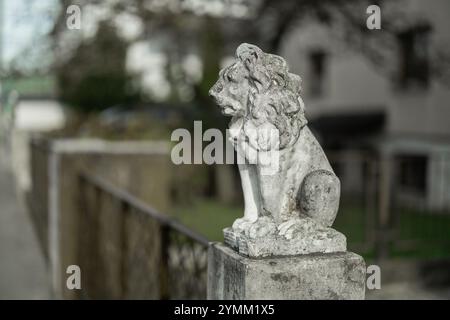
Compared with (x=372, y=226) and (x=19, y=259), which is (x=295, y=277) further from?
(x=372, y=226)

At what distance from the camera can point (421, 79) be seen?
1606 centimetres

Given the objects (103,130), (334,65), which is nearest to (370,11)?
(103,130)

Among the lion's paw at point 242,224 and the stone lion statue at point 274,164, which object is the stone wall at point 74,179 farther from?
the stone lion statue at point 274,164

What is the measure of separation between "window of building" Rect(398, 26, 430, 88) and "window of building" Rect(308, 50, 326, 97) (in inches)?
222

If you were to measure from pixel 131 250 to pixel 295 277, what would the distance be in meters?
3.23

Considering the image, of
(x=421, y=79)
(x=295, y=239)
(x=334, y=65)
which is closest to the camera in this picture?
(x=295, y=239)

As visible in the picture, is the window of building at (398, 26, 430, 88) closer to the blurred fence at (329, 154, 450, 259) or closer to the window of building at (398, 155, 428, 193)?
the window of building at (398, 155, 428, 193)

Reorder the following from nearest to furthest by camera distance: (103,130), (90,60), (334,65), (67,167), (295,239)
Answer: (295,239)
(67,167)
(103,130)
(90,60)
(334,65)

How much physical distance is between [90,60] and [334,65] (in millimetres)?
10175

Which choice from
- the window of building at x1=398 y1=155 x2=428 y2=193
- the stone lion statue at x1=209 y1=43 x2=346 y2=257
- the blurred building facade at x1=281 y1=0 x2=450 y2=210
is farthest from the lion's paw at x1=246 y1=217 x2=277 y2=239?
the window of building at x1=398 y1=155 x2=428 y2=193

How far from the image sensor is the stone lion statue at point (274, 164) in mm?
2541

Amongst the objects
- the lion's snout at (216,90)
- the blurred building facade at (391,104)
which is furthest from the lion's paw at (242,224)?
the blurred building facade at (391,104)

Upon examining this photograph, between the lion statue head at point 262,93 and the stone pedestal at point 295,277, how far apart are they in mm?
495

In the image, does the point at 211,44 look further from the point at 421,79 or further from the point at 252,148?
the point at 252,148
